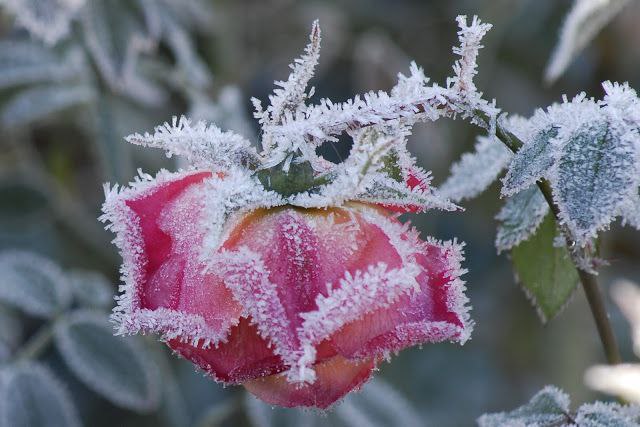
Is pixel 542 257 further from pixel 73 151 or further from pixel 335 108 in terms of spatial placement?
pixel 73 151

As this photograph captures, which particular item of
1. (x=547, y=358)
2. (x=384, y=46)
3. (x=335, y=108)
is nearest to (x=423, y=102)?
(x=335, y=108)

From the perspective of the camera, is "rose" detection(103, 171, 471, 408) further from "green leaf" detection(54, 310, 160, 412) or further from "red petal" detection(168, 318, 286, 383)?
"green leaf" detection(54, 310, 160, 412)

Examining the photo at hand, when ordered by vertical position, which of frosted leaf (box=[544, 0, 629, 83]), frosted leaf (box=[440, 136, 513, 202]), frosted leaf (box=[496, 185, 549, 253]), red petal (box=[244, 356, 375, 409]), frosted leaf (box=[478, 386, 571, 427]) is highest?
frosted leaf (box=[544, 0, 629, 83])

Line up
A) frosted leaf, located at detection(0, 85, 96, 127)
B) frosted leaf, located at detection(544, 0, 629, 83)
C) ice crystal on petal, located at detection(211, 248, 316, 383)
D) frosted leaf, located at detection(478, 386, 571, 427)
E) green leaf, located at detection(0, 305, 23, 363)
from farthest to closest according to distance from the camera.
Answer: frosted leaf, located at detection(0, 85, 96, 127), green leaf, located at detection(0, 305, 23, 363), frosted leaf, located at detection(544, 0, 629, 83), frosted leaf, located at detection(478, 386, 571, 427), ice crystal on petal, located at detection(211, 248, 316, 383)

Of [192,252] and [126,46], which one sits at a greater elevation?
[126,46]

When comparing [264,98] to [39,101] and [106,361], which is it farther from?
[106,361]

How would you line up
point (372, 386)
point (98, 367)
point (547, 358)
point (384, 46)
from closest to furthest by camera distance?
point (98, 367) < point (372, 386) < point (547, 358) < point (384, 46)

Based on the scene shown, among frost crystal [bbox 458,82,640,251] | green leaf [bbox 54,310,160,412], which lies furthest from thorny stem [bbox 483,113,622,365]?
green leaf [bbox 54,310,160,412]

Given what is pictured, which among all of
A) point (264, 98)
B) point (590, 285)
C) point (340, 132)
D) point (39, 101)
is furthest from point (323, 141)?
point (264, 98)

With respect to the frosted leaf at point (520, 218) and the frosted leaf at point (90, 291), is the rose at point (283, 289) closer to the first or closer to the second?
the frosted leaf at point (520, 218)
